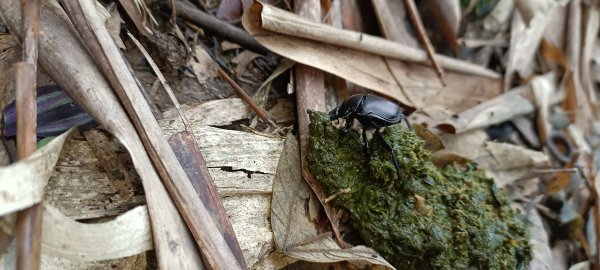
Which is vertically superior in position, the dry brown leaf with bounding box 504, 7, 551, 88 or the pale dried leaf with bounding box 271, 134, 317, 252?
the dry brown leaf with bounding box 504, 7, 551, 88

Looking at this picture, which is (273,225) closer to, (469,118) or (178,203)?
(178,203)

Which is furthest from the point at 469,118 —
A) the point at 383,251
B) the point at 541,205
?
the point at 383,251

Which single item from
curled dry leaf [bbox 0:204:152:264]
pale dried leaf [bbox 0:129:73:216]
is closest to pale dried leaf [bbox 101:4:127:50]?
pale dried leaf [bbox 0:129:73:216]

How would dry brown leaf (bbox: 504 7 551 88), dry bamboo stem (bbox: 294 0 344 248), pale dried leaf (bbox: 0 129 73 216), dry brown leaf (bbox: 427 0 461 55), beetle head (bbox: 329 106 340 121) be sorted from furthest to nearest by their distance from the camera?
dry brown leaf (bbox: 504 7 551 88), dry brown leaf (bbox: 427 0 461 55), beetle head (bbox: 329 106 340 121), dry bamboo stem (bbox: 294 0 344 248), pale dried leaf (bbox: 0 129 73 216)

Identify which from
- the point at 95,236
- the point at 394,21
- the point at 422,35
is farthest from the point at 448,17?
the point at 95,236

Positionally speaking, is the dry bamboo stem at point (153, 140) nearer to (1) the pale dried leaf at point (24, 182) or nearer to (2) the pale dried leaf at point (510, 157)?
(1) the pale dried leaf at point (24, 182)

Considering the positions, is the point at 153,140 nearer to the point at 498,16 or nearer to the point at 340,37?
the point at 340,37

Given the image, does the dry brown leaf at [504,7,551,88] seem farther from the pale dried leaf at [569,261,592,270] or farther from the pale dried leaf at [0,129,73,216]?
the pale dried leaf at [0,129,73,216]
